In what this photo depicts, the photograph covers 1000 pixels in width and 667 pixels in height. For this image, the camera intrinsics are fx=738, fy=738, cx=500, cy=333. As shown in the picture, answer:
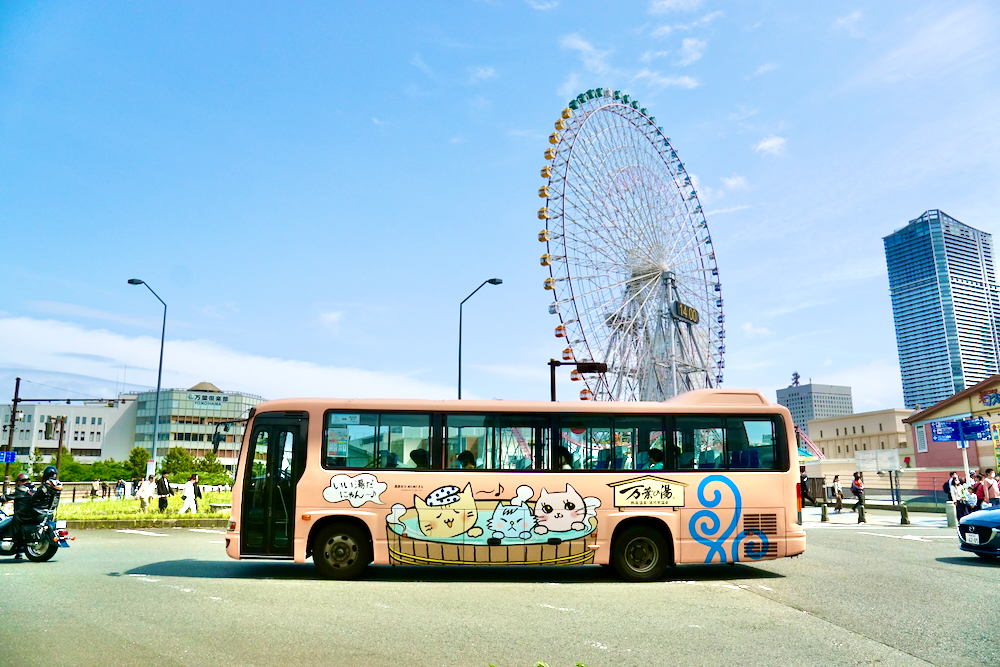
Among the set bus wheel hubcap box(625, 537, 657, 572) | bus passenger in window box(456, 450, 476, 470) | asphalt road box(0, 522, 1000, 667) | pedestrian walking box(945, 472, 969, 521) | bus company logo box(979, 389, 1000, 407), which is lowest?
asphalt road box(0, 522, 1000, 667)

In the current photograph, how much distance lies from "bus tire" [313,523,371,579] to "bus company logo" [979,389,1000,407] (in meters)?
32.5

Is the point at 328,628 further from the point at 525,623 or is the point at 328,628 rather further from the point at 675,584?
the point at 675,584

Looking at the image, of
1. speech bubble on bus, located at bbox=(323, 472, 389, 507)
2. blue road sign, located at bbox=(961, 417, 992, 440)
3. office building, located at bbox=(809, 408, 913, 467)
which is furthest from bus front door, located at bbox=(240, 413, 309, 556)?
office building, located at bbox=(809, 408, 913, 467)

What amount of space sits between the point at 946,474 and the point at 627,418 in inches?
1411

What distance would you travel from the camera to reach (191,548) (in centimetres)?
1523

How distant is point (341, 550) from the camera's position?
10930 millimetres

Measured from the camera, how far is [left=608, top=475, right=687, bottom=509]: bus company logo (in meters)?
11.1

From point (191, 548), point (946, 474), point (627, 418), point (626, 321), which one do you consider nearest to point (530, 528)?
point (627, 418)

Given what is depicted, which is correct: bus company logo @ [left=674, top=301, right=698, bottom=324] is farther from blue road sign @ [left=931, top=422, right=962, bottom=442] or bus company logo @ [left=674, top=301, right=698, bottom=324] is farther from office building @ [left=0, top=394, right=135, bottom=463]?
office building @ [left=0, top=394, right=135, bottom=463]

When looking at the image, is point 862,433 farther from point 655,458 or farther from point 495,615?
point 495,615

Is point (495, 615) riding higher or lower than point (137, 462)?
lower

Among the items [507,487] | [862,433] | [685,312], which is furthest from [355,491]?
[862,433]

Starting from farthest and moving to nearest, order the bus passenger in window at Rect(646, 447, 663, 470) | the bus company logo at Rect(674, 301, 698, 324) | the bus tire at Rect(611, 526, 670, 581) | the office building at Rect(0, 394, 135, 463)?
the office building at Rect(0, 394, 135, 463)
the bus company logo at Rect(674, 301, 698, 324)
the bus passenger in window at Rect(646, 447, 663, 470)
the bus tire at Rect(611, 526, 670, 581)

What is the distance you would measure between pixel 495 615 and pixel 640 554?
12.3ft
